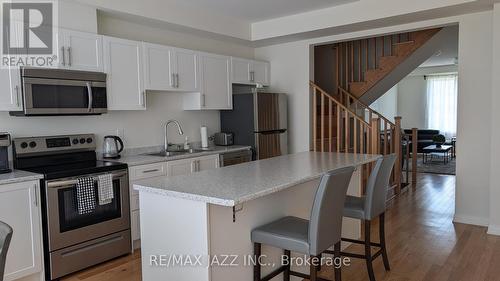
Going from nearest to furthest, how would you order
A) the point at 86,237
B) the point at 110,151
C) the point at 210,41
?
the point at 86,237, the point at 110,151, the point at 210,41

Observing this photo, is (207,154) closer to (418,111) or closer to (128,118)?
(128,118)

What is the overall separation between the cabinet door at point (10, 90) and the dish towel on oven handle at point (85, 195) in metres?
0.79

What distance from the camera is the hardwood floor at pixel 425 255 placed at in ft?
9.95

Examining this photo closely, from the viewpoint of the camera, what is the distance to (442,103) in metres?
11.6

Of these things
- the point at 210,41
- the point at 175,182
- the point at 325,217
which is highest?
the point at 210,41

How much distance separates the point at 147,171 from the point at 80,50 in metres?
1.28

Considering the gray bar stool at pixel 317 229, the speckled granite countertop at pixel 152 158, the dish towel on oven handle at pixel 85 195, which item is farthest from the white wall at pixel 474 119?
the dish towel on oven handle at pixel 85 195

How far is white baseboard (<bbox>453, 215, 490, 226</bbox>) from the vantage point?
14.0 feet

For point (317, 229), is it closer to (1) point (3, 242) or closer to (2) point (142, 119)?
(1) point (3, 242)

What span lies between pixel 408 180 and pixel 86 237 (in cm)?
564

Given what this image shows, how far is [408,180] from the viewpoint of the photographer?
22.4 ft

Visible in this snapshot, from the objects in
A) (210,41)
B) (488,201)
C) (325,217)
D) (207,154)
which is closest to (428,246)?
(488,201)

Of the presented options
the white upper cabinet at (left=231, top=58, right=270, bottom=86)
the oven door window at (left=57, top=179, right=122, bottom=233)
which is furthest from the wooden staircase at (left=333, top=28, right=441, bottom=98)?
the oven door window at (left=57, top=179, right=122, bottom=233)

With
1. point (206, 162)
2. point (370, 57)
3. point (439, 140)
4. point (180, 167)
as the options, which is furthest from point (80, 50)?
point (439, 140)
